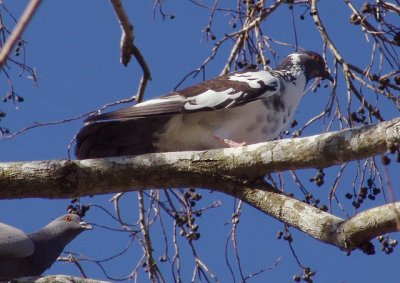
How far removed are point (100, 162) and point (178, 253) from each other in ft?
3.55

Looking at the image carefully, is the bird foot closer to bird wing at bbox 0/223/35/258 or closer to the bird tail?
the bird tail

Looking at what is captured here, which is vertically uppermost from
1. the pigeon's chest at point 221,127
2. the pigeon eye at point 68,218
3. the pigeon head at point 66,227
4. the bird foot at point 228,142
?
the pigeon's chest at point 221,127

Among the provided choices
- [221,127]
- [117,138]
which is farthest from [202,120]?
[117,138]

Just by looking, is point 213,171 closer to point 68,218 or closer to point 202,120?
point 202,120

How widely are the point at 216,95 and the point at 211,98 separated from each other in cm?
4

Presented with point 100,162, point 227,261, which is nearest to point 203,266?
point 227,261

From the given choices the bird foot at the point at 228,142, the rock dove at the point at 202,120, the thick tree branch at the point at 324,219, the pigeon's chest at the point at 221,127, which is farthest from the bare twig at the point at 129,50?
the thick tree branch at the point at 324,219

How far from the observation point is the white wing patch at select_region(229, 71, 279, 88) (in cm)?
383

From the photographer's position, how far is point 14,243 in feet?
11.9

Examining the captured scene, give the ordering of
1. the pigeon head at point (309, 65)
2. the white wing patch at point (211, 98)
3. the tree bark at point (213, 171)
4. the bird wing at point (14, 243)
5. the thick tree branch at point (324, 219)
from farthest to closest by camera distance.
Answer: the pigeon head at point (309, 65) < the white wing patch at point (211, 98) < the bird wing at point (14, 243) < the tree bark at point (213, 171) < the thick tree branch at point (324, 219)

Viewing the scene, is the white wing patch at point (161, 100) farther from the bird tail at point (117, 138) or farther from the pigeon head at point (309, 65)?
the pigeon head at point (309, 65)

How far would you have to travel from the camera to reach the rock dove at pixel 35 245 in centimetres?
358

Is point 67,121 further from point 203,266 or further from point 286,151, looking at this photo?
point 286,151

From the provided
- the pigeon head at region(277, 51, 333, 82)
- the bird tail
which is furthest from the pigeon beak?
the bird tail
